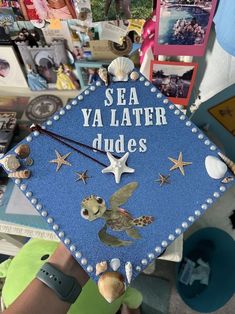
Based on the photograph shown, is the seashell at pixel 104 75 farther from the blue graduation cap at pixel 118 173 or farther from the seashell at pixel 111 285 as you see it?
the seashell at pixel 111 285

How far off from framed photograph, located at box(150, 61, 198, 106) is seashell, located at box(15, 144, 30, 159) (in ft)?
1.36

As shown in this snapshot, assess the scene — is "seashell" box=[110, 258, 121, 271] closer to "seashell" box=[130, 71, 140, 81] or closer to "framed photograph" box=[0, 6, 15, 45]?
"seashell" box=[130, 71, 140, 81]

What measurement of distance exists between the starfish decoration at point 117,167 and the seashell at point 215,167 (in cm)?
15

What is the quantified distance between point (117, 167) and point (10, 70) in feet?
2.01

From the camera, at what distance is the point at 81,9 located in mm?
837

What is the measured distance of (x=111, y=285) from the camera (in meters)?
0.59

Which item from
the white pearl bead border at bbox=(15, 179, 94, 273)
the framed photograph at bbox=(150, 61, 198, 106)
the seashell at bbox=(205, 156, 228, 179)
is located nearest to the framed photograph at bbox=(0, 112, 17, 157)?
the white pearl bead border at bbox=(15, 179, 94, 273)

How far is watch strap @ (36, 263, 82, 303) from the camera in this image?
0.72 m

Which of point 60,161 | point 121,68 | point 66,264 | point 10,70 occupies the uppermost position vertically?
point 121,68

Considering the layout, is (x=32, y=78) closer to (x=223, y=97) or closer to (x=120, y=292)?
(x=223, y=97)

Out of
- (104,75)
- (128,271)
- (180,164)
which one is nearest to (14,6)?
(104,75)

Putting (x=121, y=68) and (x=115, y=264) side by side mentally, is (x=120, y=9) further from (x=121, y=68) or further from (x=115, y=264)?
(x=115, y=264)

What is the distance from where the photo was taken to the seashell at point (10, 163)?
664 millimetres

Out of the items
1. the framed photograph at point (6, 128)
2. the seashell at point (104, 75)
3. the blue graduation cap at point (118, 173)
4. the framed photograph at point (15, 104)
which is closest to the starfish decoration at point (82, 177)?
the blue graduation cap at point (118, 173)
